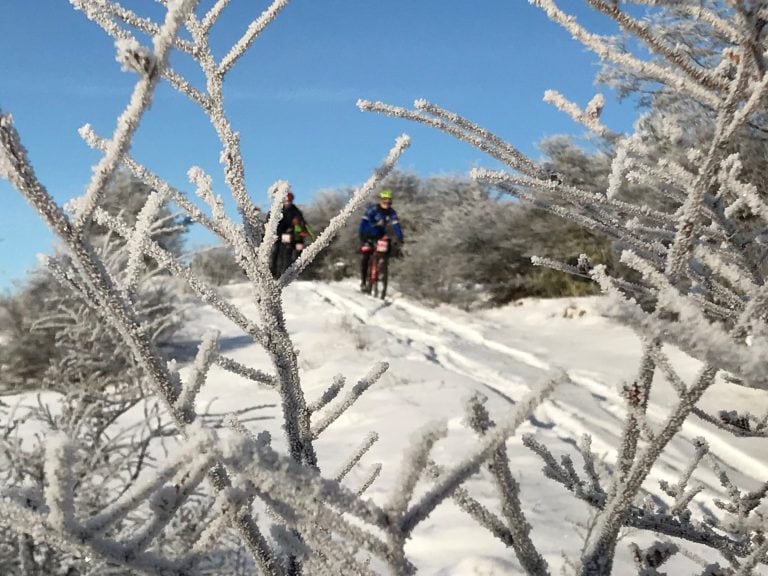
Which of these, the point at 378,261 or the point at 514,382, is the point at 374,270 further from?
the point at 514,382

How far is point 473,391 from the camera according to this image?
61 centimetres

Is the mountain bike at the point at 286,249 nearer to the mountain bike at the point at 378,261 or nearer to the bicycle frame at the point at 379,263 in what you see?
the mountain bike at the point at 378,261

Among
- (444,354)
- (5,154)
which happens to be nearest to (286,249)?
(444,354)

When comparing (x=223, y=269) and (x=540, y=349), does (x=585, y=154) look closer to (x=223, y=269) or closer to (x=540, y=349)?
(x=540, y=349)

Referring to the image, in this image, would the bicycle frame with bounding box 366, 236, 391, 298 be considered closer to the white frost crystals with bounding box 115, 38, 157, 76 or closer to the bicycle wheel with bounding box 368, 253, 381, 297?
the bicycle wheel with bounding box 368, 253, 381, 297

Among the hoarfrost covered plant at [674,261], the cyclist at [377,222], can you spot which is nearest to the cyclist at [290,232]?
the cyclist at [377,222]

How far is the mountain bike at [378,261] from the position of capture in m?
13.1

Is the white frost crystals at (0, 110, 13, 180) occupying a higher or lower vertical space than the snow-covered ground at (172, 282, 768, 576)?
higher

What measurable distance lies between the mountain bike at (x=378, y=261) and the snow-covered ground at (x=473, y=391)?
2.12 metres

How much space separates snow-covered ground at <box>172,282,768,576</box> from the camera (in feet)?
9.67

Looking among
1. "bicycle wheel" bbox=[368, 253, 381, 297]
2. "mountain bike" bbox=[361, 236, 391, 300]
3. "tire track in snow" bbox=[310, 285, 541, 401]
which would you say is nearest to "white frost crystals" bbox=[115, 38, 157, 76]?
"tire track in snow" bbox=[310, 285, 541, 401]

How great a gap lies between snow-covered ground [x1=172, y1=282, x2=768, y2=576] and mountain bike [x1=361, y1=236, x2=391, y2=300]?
212 centimetres

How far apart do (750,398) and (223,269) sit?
637 inches

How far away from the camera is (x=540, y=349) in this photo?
839 centimetres
